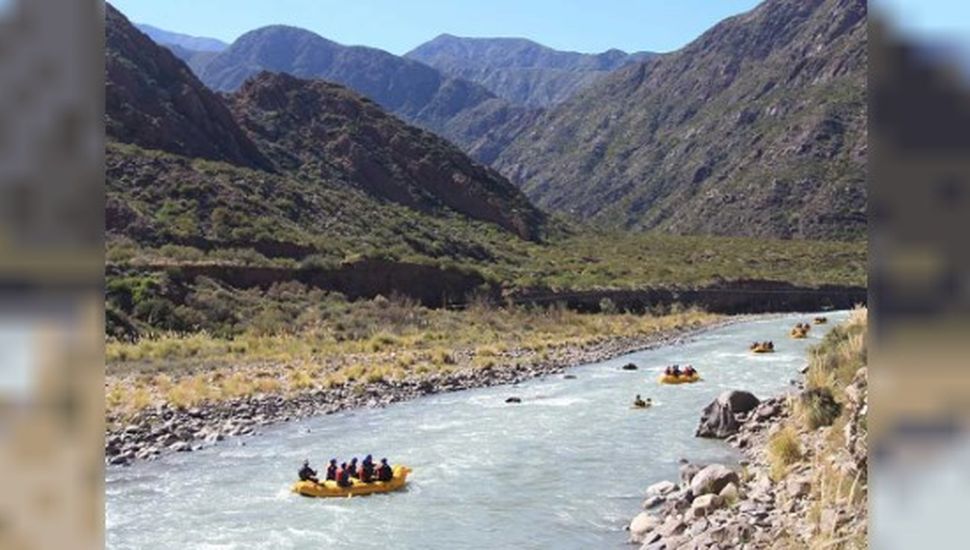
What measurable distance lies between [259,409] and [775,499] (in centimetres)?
1638

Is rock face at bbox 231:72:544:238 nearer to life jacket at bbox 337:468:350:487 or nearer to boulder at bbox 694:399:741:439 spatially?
boulder at bbox 694:399:741:439

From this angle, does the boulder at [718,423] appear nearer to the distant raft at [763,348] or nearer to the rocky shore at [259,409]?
the rocky shore at [259,409]

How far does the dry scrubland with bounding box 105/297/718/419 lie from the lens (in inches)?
1087

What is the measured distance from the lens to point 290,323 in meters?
41.6

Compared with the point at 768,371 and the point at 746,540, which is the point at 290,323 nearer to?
the point at 768,371

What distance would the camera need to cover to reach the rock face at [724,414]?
66.8 feet

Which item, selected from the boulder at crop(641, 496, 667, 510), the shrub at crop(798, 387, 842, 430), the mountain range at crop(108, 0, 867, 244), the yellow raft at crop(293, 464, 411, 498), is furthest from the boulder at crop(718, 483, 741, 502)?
the mountain range at crop(108, 0, 867, 244)

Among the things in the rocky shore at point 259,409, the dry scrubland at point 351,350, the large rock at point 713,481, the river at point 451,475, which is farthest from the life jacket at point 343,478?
the dry scrubland at point 351,350

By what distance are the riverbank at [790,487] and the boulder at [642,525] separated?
0.06 feet

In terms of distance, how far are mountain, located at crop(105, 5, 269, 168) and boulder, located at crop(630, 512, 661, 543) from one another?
188 ft

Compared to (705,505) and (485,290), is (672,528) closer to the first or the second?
(705,505)

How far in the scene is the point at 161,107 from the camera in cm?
6969

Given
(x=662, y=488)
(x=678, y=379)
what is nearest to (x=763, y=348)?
(x=678, y=379)

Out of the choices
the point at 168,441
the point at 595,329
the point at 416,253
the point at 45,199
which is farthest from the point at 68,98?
the point at 416,253
